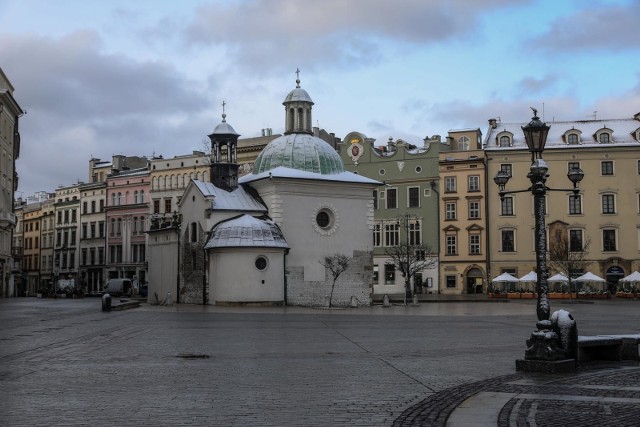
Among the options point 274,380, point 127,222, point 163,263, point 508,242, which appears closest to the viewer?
point 274,380

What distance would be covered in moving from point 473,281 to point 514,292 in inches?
302

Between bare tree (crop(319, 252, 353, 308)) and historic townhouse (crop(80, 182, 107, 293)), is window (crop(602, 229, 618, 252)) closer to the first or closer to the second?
bare tree (crop(319, 252, 353, 308))

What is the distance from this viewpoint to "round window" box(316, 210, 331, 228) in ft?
171

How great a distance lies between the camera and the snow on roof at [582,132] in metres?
74.1

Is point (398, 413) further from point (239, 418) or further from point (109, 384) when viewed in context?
point (109, 384)

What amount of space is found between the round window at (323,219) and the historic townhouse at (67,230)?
61.7 meters

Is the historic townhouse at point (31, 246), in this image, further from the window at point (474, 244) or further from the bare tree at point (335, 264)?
the bare tree at point (335, 264)

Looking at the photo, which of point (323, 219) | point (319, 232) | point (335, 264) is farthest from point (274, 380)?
point (323, 219)

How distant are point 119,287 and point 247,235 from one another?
122 ft

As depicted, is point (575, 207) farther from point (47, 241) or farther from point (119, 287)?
point (47, 241)

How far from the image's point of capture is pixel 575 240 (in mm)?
73000

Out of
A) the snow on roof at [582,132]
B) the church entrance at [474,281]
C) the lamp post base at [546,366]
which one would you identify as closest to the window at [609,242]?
the snow on roof at [582,132]

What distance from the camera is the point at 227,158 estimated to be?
183 ft

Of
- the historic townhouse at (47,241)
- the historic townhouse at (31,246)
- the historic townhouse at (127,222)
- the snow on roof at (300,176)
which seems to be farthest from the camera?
the historic townhouse at (31,246)
